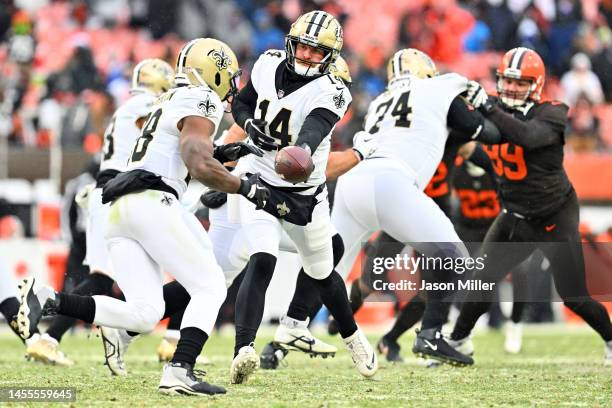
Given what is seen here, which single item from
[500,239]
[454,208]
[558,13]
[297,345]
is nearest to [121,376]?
[297,345]

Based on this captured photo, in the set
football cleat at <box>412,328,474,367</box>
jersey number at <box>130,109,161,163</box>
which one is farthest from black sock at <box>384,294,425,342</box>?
jersey number at <box>130,109,161,163</box>

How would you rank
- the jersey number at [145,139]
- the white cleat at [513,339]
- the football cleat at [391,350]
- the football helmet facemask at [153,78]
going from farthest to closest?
the white cleat at [513,339]
the football cleat at [391,350]
the football helmet facemask at [153,78]
the jersey number at [145,139]

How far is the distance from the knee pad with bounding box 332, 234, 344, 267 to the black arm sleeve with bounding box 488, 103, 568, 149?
4.68ft

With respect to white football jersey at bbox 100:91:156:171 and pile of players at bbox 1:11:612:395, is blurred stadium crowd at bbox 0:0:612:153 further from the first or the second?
pile of players at bbox 1:11:612:395

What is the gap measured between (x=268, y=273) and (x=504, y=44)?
1149cm

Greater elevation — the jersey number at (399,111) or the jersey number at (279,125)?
the jersey number at (399,111)

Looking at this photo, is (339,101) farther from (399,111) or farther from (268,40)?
(268,40)

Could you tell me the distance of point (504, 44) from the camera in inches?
685

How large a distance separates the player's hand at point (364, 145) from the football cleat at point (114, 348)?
1788 millimetres

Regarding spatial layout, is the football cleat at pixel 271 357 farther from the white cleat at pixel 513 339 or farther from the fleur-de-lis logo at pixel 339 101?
the white cleat at pixel 513 339

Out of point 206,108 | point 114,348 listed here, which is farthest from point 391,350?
point 206,108

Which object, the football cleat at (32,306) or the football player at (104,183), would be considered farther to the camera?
the football player at (104,183)

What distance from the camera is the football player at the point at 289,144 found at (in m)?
6.59

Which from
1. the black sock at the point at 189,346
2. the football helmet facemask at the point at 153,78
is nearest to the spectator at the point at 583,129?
the football helmet facemask at the point at 153,78
